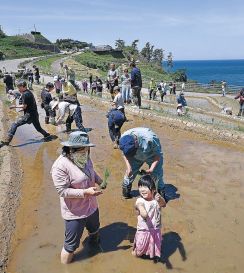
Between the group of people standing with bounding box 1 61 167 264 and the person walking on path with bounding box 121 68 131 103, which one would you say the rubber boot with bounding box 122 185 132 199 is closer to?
the group of people standing with bounding box 1 61 167 264

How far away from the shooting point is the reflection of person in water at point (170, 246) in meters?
5.29

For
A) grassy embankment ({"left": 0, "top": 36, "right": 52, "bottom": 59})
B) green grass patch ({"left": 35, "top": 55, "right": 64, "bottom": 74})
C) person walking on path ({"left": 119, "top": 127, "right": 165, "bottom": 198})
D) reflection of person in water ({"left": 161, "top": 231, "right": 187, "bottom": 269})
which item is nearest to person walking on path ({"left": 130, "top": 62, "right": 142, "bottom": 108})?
person walking on path ({"left": 119, "top": 127, "right": 165, "bottom": 198})

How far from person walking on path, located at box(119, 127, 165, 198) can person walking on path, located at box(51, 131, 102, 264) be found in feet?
3.18

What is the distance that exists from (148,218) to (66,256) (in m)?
1.20

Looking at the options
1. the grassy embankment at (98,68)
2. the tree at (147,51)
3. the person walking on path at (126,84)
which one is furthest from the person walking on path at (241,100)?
the tree at (147,51)

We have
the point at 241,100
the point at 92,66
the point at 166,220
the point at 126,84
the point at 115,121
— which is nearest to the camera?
the point at 166,220

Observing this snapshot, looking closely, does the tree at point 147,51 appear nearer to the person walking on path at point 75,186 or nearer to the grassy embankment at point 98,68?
the grassy embankment at point 98,68

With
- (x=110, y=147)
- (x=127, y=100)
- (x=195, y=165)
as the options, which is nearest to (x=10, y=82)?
(x=127, y=100)

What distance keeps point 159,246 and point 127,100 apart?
1241cm

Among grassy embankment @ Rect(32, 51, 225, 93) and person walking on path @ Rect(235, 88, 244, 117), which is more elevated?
person walking on path @ Rect(235, 88, 244, 117)

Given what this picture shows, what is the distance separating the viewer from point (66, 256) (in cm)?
508

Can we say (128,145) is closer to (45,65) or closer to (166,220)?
(166,220)

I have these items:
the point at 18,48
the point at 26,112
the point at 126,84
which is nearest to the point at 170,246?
the point at 26,112

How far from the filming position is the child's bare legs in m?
5.05
